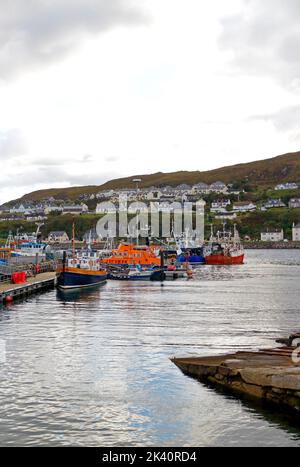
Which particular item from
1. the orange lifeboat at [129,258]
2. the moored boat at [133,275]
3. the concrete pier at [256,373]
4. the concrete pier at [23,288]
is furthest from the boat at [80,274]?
the concrete pier at [256,373]

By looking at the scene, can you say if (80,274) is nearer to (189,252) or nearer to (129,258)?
(129,258)

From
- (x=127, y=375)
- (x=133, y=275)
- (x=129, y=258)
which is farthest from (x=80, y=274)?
(x=127, y=375)

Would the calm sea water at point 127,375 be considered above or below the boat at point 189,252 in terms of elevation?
below

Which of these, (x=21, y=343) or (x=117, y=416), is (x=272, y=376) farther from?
(x=21, y=343)

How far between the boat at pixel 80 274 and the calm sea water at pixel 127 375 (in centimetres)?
1068

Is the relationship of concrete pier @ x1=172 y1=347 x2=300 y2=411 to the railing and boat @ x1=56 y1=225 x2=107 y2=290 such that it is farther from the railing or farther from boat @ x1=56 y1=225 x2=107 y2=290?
the railing

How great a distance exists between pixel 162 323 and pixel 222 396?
1611cm

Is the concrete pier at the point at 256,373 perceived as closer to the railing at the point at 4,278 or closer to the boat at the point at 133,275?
the railing at the point at 4,278

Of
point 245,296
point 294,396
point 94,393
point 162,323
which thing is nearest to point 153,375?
point 94,393

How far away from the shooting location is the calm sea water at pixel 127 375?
49.7ft

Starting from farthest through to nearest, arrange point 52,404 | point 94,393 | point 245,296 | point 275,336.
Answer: point 245,296, point 275,336, point 94,393, point 52,404

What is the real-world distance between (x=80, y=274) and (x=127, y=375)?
3709 centimetres

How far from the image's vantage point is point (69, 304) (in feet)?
145
